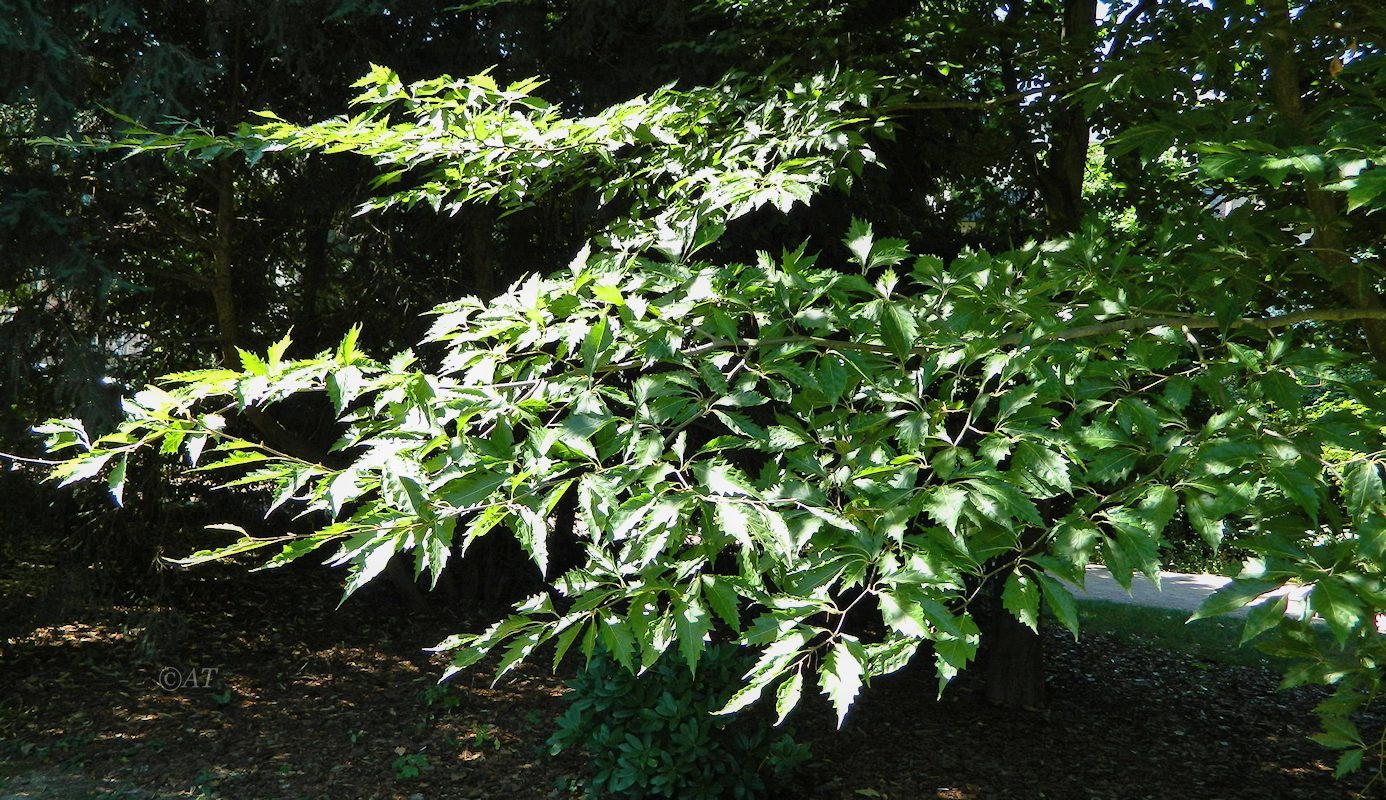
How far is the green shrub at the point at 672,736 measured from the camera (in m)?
4.69

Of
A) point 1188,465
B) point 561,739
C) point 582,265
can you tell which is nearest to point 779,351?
point 582,265

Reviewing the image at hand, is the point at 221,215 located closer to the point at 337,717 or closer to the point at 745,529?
the point at 337,717

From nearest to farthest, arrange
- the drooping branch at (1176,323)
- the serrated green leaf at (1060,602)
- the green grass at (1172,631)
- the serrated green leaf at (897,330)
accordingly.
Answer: the serrated green leaf at (1060,602), the serrated green leaf at (897,330), the drooping branch at (1176,323), the green grass at (1172,631)

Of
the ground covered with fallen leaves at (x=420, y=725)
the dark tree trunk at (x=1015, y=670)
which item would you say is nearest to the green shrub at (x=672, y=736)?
the ground covered with fallen leaves at (x=420, y=725)

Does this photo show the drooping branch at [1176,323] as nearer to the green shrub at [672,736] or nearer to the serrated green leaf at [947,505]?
the serrated green leaf at [947,505]

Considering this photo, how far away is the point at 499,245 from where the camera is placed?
7234 millimetres

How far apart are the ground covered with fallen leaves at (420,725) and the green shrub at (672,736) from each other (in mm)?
340

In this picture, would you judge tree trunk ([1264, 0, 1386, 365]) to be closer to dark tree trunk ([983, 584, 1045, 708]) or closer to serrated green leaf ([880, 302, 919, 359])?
serrated green leaf ([880, 302, 919, 359])

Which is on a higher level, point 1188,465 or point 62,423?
point 62,423

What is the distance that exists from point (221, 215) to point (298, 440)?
159 cm

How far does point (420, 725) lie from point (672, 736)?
80.8 inches

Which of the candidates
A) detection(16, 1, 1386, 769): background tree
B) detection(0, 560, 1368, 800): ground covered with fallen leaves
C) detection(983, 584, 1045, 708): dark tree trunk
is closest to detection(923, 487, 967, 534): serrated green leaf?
detection(16, 1, 1386, 769): background tree

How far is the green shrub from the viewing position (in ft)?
15.4

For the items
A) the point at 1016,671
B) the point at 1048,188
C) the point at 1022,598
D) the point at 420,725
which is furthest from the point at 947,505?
the point at 1016,671
